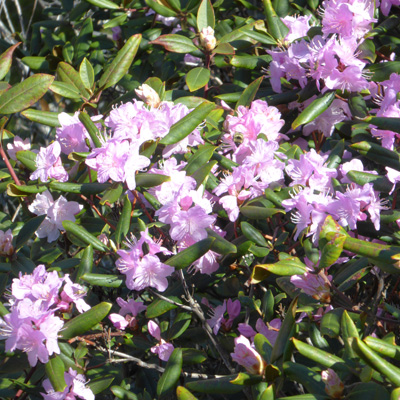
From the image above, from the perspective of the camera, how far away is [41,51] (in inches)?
110

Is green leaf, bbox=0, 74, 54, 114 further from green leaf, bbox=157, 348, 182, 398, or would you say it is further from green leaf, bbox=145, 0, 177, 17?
green leaf, bbox=157, 348, 182, 398

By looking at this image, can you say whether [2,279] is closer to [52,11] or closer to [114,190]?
[114,190]

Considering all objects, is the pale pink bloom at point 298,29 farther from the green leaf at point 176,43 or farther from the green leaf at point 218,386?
the green leaf at point 218,386

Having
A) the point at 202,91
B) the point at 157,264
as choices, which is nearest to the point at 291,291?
the point at 157,264

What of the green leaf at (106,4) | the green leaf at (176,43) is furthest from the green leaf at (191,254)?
the green leaf at (106,4)

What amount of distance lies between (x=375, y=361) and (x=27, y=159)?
1.15 m

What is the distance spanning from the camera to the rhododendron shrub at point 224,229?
1.25 meters

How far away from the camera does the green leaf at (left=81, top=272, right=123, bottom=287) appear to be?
1.38 meters

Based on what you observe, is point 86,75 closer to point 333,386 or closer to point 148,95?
point 148,95

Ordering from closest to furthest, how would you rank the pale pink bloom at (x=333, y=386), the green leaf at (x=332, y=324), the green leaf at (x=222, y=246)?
the pale pink bloom at (x=333, y=386) → the green leaf at (x=332, y=324) → the green leaf at (x=222, y=246)

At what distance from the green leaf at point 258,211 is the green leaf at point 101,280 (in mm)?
359

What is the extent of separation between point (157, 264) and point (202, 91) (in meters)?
1.13

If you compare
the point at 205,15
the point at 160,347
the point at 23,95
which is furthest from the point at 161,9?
the point at 160,347

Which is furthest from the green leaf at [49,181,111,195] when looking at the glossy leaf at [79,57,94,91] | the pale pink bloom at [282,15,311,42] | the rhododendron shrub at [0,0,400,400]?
the pale pink bloom at [282,15,311,42]
